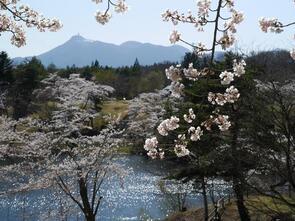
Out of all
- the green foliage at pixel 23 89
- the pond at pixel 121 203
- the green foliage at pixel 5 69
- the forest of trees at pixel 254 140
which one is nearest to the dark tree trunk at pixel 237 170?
the forest of trees at pixel 254 140

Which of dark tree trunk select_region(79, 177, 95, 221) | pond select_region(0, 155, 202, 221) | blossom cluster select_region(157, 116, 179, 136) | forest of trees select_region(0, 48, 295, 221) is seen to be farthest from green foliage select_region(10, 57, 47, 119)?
blossom cluster select_region(157, 116, 179, 136)

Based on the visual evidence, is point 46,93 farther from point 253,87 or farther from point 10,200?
point 253,87

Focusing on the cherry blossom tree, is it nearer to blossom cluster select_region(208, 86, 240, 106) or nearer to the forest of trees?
the forest of trees

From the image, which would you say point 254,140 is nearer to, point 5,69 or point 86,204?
point 86,204

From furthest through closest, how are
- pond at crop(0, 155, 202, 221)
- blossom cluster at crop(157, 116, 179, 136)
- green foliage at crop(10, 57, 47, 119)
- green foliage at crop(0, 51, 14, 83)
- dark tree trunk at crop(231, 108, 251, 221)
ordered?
green foliage at crop(0, 51, 14, 83) < green foliage at crop(10, 57, 47, 119) < pond at crop(0, 155, 202, 221) < dark tree trunk at crop(231, 108, 251, 221) < blossom cluster at crop(157, 116, 179, 136)

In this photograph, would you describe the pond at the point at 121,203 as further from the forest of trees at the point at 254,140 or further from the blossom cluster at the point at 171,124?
the blossom cluster at the point at 171,124

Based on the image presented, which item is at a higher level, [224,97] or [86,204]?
[224,97]

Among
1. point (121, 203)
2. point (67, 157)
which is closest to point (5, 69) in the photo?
point (121, 203)

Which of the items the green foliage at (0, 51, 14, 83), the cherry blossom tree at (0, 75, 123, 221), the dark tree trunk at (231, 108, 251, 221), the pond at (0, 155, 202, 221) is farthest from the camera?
the green foliage at (0, 51, 14, 83)

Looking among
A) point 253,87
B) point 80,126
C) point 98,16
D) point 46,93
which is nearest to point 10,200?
point 80,126

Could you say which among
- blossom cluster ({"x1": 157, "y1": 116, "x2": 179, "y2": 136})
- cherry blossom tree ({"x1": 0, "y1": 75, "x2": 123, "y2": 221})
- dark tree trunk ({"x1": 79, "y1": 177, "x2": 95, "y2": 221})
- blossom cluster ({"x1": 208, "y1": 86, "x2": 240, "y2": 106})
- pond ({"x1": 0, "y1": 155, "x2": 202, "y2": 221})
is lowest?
pond ({"x1": 0, "y1": 155, "x2": 202, "y2": 221})

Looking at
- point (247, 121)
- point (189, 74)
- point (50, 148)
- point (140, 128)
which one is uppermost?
point (189, 74)

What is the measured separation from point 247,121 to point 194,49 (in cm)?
757

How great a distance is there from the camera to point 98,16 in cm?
394
